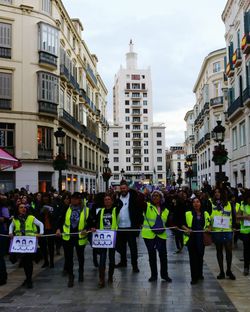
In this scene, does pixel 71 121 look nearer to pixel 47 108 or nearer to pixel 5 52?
pixel 47 108

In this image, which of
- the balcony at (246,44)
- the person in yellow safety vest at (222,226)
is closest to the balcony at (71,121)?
the balcony at (246,44)

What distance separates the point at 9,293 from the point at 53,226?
3165 mm

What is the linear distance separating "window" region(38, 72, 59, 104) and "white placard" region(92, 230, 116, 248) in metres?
23.1

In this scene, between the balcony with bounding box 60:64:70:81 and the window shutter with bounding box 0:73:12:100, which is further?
the balcony with bounding box 60:64:70:81

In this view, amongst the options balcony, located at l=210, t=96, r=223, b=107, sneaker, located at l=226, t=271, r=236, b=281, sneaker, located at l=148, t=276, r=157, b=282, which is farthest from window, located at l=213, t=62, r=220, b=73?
sneaker, located at l=148, t=276, r=157, b=282

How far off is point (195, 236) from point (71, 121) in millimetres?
29289

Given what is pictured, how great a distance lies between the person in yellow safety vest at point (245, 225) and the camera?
8.92 m

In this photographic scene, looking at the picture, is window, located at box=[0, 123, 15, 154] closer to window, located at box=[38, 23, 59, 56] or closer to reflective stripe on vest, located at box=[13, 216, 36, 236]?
window, located at box=[38, 23, 59, 56]

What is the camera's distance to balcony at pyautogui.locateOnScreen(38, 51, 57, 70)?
100 ft

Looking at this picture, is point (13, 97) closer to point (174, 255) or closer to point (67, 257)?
point (174, 255)

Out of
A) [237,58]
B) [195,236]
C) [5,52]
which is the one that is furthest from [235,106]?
[195,236]

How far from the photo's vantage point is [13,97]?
29188 millimetres

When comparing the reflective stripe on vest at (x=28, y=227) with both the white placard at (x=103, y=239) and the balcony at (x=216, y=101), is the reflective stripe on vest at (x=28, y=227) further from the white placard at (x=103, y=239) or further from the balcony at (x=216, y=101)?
the balcony at (x=216, y=101)

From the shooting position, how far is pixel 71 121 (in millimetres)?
36875
